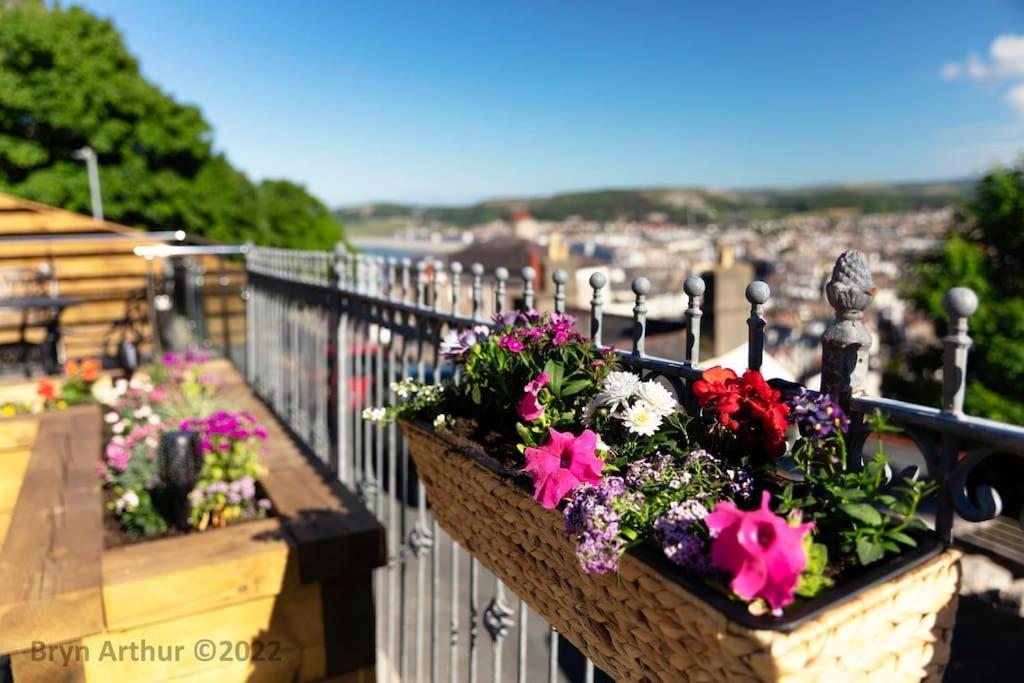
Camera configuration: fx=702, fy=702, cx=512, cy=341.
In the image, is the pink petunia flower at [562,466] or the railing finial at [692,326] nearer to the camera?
the pink petunia flower at [562,466]

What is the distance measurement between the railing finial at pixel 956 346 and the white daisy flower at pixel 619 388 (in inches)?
20.5

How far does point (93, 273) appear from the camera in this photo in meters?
8.02

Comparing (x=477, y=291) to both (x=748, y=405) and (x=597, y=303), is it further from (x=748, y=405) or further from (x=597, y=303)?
(x=748, y=405)

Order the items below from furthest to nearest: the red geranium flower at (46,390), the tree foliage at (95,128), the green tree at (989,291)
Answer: the green tree at (989,291), the tree foliage at (95,128), the red geranium flower at (46,390)

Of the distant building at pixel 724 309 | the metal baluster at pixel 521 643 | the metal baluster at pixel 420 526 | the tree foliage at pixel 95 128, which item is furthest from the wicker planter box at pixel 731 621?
the tree foliage at pixel 95 128

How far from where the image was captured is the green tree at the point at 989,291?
22.2m

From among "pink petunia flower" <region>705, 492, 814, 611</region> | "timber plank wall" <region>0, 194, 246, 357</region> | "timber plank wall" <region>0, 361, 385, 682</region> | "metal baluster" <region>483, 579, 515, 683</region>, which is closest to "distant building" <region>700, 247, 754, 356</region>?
"timber plank wall" <region>0, 194, 246, 357</region>

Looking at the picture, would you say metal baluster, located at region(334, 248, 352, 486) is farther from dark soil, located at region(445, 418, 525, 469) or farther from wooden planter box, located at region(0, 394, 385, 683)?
dark soil, located at region(445, 418, 525, 469)

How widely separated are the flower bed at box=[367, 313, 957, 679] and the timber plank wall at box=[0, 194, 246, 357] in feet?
19.0

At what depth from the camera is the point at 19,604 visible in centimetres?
226

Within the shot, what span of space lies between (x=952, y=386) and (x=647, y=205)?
152 ft

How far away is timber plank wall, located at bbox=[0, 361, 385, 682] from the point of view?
7.61 feet

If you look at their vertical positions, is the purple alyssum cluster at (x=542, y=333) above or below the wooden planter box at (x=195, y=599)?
above

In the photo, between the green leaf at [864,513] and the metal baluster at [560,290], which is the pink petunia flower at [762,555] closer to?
the green leaf at [864,513]
